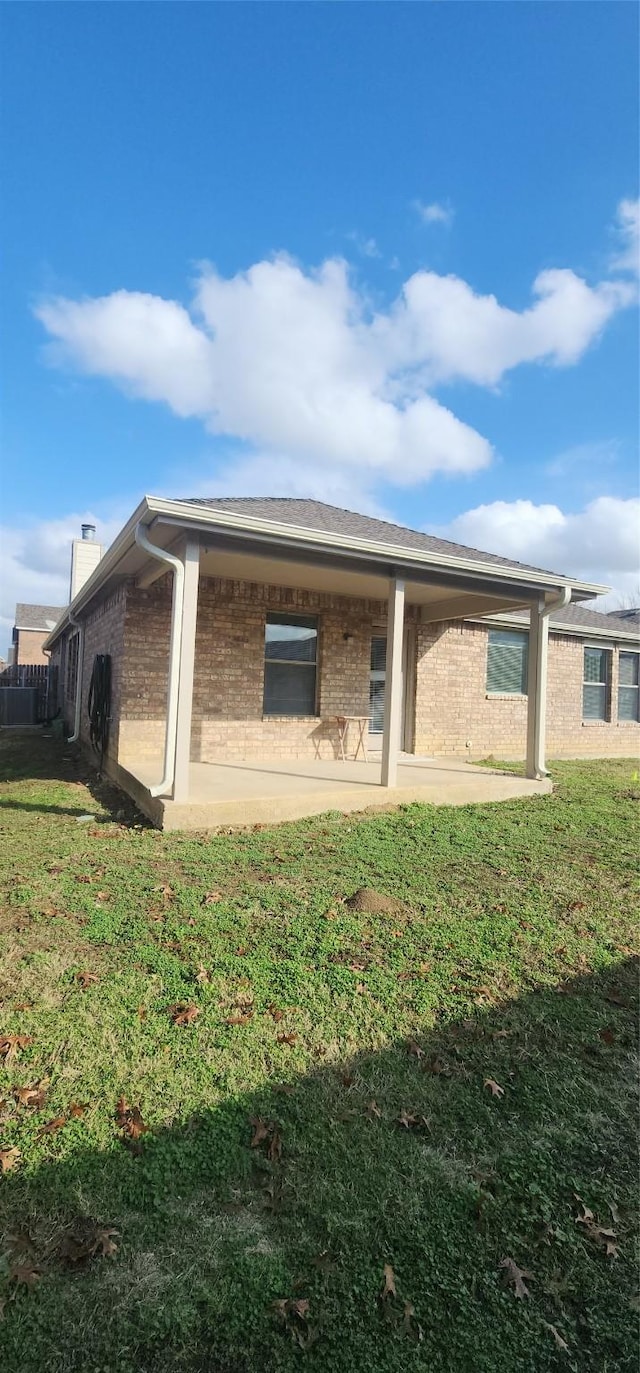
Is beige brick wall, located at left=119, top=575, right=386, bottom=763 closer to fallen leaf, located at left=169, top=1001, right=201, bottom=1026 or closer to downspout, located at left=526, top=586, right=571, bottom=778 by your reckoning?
downspout, located at left=526, top=586, right=571, bottom=778

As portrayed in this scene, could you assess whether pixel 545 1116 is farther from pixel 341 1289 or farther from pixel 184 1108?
pixel 184 1108

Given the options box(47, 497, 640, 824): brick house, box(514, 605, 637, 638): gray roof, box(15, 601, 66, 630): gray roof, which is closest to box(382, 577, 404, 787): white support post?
box(47, 497, 640, 824): brick house

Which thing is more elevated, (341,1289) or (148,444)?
(148,444)

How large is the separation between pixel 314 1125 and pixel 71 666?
597 inches

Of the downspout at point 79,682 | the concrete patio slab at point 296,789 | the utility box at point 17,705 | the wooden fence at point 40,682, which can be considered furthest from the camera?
the wooden fence at point 40,682

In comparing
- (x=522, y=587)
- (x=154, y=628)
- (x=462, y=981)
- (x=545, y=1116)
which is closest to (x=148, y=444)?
(x=154, y=628)

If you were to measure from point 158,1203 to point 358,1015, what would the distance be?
51.9 inches

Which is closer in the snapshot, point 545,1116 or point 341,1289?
point 341,1289

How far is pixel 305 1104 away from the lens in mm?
2559

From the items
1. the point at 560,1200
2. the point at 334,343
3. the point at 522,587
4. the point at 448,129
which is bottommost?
the point at 560,1200

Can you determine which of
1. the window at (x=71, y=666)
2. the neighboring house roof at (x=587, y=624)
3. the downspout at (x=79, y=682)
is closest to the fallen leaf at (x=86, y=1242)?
the neighboring house roof at (x=587, y=624)

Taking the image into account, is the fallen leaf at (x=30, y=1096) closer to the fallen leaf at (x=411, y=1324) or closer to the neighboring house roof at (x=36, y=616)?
the fallen leaf at (x=411, y=1324)

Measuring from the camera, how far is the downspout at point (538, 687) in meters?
8.87

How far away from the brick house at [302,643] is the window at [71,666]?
1.80 metres
